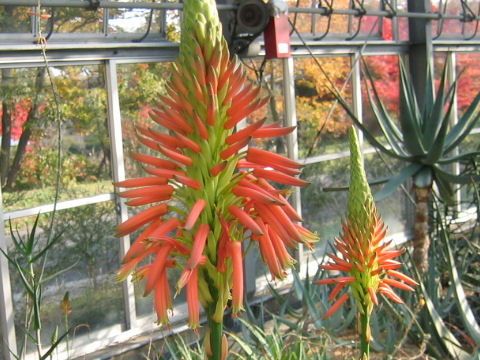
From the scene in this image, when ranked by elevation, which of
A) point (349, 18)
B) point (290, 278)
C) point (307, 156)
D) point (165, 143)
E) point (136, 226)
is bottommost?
point (290, 278)

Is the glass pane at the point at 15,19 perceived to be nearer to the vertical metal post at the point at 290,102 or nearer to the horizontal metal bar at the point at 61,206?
the horizontal metal bar at the point at 61,206

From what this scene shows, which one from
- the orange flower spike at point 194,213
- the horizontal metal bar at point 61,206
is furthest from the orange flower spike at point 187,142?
the horizontal metal bar at point 61,206

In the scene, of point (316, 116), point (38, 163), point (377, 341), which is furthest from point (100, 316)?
point (316, 116)

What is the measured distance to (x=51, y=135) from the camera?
4117mm

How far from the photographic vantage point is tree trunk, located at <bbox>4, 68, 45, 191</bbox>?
3.94 metres

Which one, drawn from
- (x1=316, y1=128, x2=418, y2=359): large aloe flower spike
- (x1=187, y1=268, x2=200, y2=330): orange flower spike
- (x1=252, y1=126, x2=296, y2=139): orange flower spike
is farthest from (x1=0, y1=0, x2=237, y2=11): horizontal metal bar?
(x1=187, y1=268, x2=200, y2=330): orange flower spike

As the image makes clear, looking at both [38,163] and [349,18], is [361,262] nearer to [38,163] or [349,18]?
[38,163]

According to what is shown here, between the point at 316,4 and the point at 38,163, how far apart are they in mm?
2891

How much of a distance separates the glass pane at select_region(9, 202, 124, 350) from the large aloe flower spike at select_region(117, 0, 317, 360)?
9.64 feet

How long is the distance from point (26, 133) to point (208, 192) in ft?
9.95

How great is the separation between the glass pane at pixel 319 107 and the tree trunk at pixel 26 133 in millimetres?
2441

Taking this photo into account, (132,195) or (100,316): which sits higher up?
(132,195)

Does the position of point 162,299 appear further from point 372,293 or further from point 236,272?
point 372,293

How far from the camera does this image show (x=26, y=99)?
3971 mm
